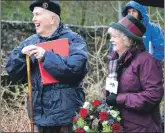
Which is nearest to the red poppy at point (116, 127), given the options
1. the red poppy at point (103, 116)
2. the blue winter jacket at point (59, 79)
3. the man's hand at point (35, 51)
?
the red poppy at point (103, 116)

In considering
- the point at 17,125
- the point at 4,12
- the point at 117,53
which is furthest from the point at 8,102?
the point at 4,12

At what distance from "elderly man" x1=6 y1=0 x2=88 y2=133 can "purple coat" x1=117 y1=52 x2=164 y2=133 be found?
52 centimetres

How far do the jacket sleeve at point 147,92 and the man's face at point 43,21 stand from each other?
39.5 inches

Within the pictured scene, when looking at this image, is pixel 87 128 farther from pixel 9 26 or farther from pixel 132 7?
pixel 9 26

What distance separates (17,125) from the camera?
6480 mm

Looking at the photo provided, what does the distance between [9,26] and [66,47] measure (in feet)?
13.1

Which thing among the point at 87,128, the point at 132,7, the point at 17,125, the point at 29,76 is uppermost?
the point at 132,7

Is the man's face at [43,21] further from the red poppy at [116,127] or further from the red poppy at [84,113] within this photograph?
the red poppy at [116,127]

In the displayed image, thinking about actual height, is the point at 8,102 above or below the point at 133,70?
below

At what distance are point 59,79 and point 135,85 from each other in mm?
706

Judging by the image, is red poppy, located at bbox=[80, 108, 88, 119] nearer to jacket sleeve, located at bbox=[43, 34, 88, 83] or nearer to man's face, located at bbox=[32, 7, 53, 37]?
jacket sleeve, located at bbox=[43, 34, 88, 83]

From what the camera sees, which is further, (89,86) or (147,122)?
(89,86)

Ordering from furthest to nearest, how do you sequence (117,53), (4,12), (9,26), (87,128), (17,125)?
1. (4,12)
2. (9,26)
3. (17,125)
4. (117,53)
5. (87,128)

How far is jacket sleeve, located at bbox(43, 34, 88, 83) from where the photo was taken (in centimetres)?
423
